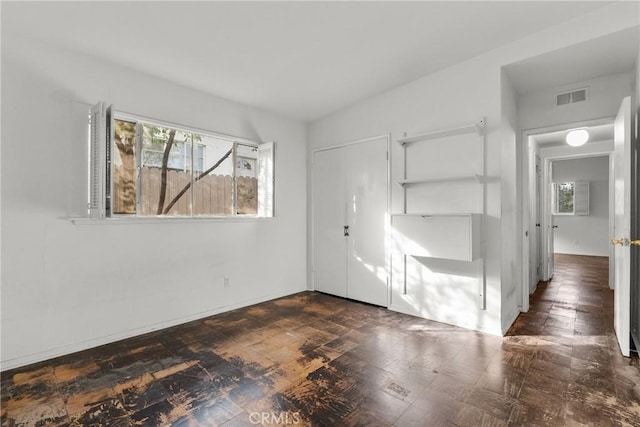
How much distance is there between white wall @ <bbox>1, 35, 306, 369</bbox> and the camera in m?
2.40

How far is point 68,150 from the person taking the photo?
2.65 metres

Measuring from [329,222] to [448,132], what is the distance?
206 centimetres

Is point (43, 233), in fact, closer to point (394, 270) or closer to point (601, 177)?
point (394, 270)

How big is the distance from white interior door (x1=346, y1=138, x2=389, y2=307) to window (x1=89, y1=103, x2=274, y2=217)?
1149 millimetres

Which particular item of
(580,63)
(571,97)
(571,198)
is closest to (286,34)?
(580,63)

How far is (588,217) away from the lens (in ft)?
26.2

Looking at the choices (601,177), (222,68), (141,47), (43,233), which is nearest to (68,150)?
(43,233)

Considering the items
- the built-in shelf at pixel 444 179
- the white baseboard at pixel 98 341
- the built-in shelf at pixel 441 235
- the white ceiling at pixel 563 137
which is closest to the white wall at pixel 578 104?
the white ceiling at pixel 563 137

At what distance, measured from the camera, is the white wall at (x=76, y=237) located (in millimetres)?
2404

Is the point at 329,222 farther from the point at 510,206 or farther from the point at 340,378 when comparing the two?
the point at 340,378

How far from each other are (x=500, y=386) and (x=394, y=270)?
174 cm

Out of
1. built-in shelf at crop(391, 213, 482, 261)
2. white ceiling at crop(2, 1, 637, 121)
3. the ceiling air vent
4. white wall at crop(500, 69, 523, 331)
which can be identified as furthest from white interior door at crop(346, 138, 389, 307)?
the ceiling air vent

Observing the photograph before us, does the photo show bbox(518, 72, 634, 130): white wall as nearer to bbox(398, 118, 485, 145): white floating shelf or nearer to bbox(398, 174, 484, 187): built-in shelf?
bbox(398, 118, 485, 145): white floating shelf

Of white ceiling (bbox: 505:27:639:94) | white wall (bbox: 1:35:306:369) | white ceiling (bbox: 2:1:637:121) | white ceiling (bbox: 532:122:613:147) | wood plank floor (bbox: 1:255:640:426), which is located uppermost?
white ceiling (bbox: 2:1:637:121)
